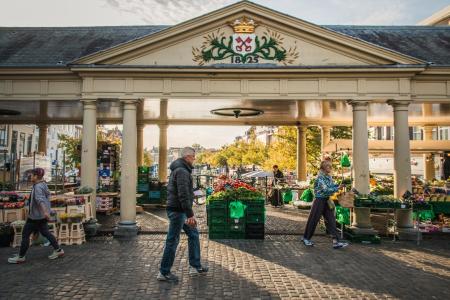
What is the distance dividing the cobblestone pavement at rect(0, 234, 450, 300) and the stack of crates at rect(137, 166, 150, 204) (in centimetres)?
757

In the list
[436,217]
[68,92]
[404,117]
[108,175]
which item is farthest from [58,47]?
[436,217]

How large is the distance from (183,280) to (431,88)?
29.1 feet

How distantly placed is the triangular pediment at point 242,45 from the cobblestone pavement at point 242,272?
16.3 feet

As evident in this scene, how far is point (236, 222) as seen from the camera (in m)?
9.50

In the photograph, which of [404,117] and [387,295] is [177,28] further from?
[387,295]

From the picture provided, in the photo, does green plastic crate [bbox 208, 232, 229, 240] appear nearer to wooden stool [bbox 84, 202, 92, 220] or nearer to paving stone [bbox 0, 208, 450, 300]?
paving stone [bbox 0, 208, 450, 300]

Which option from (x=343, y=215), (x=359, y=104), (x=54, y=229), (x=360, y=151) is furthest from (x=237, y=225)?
(x=359, y=104)

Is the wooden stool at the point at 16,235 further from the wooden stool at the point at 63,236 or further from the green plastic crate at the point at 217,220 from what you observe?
the green plastic crate at the point at 217,220

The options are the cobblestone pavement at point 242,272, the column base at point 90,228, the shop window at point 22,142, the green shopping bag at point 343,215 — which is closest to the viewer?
the cobblestone pavement at point 242,272

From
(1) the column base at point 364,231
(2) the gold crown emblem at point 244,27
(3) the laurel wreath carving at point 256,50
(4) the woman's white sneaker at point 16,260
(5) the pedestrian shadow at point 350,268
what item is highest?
(2) the gold crown emblem at point 244,27

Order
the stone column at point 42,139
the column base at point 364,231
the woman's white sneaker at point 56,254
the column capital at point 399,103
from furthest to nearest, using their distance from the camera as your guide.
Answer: the stone column at point 42,139 → the column capital at point 399,103 → the column base at point 364,231 → the woman's white sneaker at point 56,254

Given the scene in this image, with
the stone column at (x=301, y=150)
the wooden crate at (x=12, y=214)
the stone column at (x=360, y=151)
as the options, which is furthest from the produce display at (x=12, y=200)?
the stone column at (x=301, y=150)

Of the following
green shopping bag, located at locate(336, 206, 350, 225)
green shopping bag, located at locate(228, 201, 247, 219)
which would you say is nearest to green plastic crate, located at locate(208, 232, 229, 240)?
green shopping bag, located at locate(228, 201, 247, 219)

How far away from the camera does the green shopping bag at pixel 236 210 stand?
943 cm
